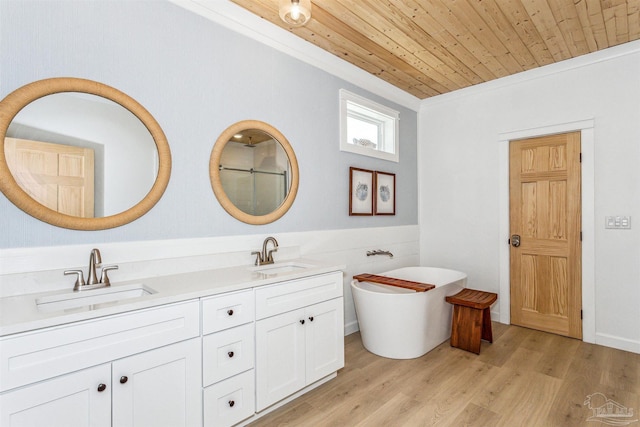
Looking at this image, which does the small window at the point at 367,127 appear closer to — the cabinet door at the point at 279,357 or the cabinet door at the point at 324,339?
the cabinet door at the point at 324,339

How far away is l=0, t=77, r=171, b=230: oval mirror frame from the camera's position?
150 centimetres

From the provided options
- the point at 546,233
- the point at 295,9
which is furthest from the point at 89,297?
the point at 546,233

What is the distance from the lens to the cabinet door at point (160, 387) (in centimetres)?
138

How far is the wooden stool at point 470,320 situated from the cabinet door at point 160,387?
2.26 meters

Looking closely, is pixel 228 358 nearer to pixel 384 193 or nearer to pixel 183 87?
pixel 183 87

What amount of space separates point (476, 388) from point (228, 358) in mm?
1754

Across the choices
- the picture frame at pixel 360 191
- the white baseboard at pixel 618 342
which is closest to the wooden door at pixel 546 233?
the white baseboard at pixel 618 342

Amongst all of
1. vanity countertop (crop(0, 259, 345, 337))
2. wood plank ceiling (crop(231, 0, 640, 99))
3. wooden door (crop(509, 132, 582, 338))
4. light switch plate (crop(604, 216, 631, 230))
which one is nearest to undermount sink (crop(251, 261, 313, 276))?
vanity countertop (crop(0, 259, 345, 337))

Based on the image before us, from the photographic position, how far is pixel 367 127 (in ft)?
11.9

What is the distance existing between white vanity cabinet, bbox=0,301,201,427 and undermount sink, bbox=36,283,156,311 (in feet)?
0.54

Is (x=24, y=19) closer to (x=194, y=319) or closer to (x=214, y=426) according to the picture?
(x=194, y=319)

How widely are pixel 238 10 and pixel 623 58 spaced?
11.0 feet

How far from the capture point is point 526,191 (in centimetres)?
342

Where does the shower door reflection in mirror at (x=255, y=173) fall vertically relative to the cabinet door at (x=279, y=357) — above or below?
above
